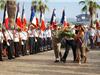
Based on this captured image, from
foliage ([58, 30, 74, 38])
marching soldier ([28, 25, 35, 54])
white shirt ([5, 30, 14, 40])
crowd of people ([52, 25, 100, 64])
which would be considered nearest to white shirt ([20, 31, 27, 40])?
marching soldier ([28, 25, 35, 54])

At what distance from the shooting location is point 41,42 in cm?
3027

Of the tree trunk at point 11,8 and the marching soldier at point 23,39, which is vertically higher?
the tree trunk at point 11,8

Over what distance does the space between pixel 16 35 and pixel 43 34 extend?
→ 677cm

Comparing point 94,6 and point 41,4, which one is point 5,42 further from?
point 41,4

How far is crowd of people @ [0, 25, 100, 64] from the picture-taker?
21.4 m

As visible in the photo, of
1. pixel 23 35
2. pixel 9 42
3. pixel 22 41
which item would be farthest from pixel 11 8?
pixel 9 42

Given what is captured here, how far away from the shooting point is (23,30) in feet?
86.1

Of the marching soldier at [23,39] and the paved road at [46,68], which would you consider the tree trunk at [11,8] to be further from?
the paved road at [46,68]

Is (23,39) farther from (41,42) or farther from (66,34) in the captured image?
(66,34)

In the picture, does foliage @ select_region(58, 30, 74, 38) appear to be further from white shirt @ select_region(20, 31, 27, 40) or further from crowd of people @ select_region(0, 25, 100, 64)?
white shirt @ select_region(20, 31, 27, 40)

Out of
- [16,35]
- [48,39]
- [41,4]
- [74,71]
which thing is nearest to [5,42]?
[16,35]

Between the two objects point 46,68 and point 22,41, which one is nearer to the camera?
point 46,68

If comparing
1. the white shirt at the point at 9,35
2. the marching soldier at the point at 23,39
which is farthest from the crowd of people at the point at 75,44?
the marching soldier at the point at 23,39

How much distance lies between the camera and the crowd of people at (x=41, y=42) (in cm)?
2144
